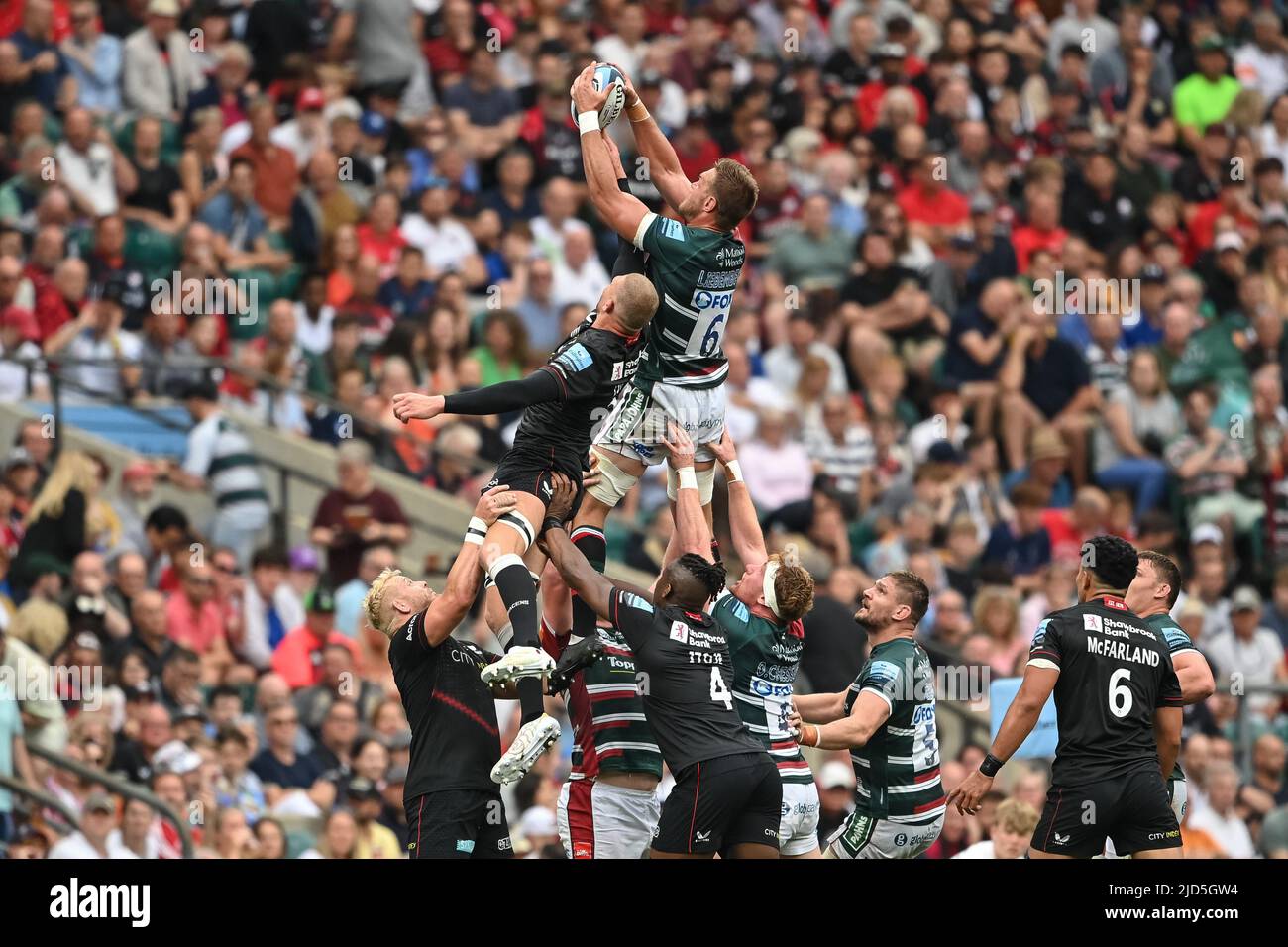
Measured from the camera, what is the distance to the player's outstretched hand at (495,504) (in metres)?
12.2

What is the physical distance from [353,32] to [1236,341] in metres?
8.14

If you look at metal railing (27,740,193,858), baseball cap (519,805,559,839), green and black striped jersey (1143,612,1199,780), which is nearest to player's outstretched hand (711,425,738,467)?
green and black striped jersey (1143,612,1199,780)

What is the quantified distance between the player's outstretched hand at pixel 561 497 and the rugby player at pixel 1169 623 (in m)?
2.79

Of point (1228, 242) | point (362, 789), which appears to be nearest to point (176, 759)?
point (362, 789)

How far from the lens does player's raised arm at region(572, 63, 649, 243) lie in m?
12.4

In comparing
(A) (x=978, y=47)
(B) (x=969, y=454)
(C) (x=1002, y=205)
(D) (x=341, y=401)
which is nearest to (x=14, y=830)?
(D) (x=341, y=401)

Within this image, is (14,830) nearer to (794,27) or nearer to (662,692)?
(662,692)

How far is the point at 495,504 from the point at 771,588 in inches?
55.5

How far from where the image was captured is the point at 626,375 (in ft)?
42.2

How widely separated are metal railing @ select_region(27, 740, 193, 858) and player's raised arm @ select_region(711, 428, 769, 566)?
157 inches

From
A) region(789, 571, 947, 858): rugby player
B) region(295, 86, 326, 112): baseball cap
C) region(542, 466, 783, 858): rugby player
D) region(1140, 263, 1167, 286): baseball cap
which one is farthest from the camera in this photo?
region(1140, 263, 1167, 286): baseball cap

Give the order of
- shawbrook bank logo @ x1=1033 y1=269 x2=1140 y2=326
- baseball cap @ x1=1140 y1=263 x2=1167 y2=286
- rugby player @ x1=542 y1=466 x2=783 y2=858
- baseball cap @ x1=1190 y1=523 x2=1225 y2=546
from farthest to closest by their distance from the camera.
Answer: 1. baseball cap @ x1=1140 y1=263 x2=1167 y2=286
2. shawbrook bank logo @ x1=1033 y1=269 x2=1140 y2=326
3. baseball cap @ x1=1190 y1=523 x2=1225 y2=546
4. rugby player @ x1=542 y1=466 x2=783 y2=858

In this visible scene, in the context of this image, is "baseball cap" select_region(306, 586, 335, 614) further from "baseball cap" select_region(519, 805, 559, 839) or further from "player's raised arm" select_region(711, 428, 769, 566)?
"player's raised arm" select_region(711, 428, 769, 566)
